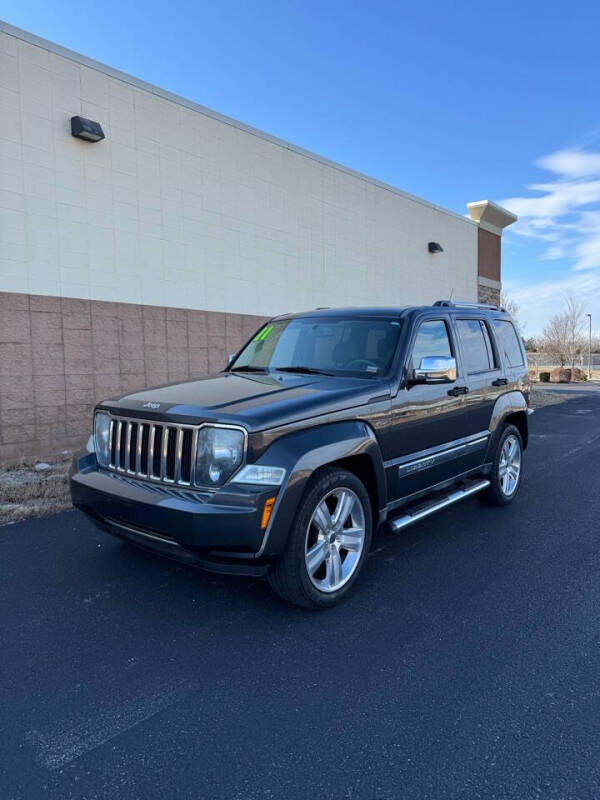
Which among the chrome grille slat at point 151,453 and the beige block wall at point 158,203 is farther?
the beige block wall at point 158,203

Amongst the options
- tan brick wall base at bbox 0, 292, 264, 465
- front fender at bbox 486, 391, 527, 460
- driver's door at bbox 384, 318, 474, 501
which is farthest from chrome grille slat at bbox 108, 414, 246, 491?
tan brick wall base at bbox 0, 292, 264, 465

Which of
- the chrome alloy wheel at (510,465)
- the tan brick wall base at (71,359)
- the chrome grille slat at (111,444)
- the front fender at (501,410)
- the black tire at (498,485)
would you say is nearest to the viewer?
the chrome grille slat at (111,444)

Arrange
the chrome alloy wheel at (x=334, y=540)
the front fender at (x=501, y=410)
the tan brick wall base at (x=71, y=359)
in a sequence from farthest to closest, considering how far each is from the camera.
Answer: the tan brick wall base at (x=71, y=359) → the front fender at (x=501, y=410) → the chrome alloy wheel at (x=334, y=540)

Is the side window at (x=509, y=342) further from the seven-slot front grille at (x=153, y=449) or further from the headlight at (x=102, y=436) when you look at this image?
the headlight at (x=102, y=436)

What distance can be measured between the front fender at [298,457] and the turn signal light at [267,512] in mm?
27

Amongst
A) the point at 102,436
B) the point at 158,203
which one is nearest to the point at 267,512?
the point at 102,436

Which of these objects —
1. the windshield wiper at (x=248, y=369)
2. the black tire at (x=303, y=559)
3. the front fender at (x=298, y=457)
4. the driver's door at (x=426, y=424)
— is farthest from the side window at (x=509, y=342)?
the black tire at (x=303, y=559)

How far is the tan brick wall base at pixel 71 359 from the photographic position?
26.1ft

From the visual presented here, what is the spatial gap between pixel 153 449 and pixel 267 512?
0.88 meters

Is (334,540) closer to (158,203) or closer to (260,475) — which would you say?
(260,475)

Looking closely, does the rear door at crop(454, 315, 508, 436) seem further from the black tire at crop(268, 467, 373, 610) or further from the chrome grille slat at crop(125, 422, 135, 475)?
the chrome grille slat at crop(125, 422, 135, 475)

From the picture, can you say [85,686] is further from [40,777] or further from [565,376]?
[565,376]

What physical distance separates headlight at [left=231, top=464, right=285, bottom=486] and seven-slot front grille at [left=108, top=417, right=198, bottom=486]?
33cm

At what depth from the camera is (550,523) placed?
5410mm
